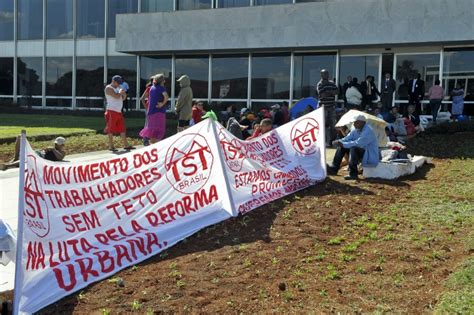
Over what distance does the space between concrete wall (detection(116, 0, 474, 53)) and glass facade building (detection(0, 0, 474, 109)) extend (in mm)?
569

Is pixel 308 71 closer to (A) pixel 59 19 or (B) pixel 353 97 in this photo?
→ (B) pixel 353 97

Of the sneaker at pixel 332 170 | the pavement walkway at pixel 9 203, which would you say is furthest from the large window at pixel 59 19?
the sneaker at pixel 332 170

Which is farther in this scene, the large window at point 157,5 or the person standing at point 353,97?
the large window at point 157,5

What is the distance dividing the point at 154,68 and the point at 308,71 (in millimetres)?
7558

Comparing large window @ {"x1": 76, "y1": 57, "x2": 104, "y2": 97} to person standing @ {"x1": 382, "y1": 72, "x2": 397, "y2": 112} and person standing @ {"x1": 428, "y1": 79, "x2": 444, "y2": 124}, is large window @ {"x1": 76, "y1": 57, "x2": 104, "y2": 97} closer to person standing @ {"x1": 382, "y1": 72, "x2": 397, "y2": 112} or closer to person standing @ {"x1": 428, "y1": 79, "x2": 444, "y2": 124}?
person standing @ {"x1": 382, "y1": 72, "x2": 397, "y2": 112}

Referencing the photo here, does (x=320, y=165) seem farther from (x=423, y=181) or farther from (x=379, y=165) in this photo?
(x=423, y=181)

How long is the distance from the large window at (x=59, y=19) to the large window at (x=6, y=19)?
103 inches

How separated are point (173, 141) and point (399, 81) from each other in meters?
16.1

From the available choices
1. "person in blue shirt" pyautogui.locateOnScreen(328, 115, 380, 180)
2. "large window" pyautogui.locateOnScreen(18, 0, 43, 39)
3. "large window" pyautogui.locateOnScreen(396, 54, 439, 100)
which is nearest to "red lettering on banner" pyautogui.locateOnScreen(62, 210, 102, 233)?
"person in blue shirt" pyautogui.locateOnScreen(328, 115, 380, 180)

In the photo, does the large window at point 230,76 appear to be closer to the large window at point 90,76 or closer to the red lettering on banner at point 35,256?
the large window at point 90,76

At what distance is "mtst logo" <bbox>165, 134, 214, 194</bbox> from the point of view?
639 cm

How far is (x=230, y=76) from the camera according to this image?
24141 mm

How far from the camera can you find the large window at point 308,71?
866 inches

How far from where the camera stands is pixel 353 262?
5.35 metres
